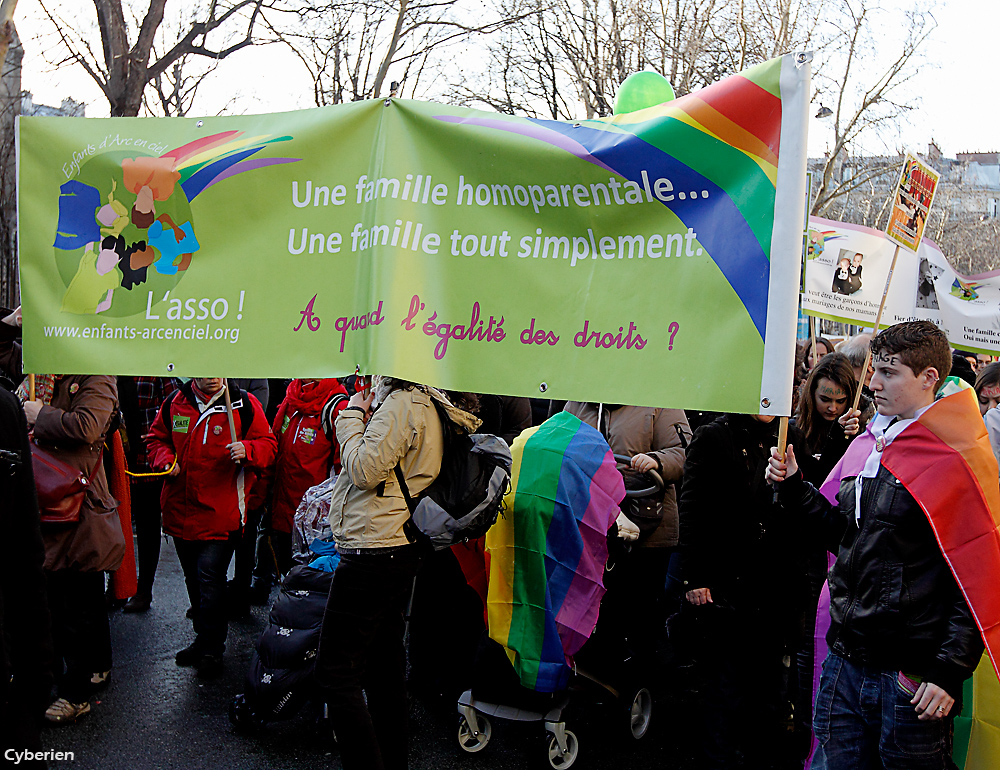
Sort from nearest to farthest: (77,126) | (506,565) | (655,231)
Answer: (655,231)
(77,126)
(506,565)

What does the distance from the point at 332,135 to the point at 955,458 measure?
7.42ft

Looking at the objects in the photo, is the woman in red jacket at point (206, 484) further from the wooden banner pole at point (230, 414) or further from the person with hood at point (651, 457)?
the person with hood at point (651, 457)

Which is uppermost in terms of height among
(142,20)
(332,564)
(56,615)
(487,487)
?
(142,20)

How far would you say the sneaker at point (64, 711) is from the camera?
434cm

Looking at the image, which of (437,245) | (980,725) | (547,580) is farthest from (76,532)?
(980,725)

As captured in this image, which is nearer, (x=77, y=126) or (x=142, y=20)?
(x=77, y=126)

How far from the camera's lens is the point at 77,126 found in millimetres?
3109

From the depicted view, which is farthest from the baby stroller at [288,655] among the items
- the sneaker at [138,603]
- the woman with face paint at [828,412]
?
the woman with face paint at [828,412]

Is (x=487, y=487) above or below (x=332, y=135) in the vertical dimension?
below

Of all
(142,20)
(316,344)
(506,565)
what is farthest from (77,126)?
(142,20)

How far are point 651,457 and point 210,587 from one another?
2554mm

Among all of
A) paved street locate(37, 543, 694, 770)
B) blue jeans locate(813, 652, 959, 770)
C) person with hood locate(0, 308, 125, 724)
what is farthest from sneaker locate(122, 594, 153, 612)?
blue jeans locate(813, 652, 959, 770)

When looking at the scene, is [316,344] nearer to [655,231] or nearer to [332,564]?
[655,231]

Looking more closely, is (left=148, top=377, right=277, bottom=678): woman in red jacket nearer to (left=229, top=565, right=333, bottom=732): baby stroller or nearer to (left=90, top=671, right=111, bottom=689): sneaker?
(left=90, top=671, right=111, bottom=689): sneaker
